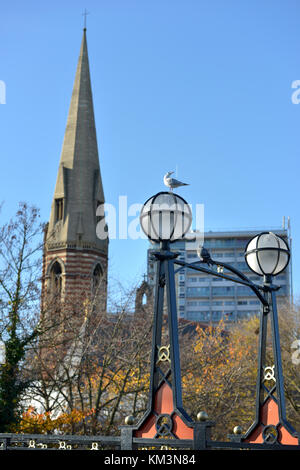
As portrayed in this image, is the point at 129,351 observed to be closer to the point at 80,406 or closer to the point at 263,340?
the point at 80,406

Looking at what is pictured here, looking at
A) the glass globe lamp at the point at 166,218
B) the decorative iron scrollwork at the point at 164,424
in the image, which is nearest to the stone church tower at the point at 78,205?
the glass globe lamp at the point at 166,218

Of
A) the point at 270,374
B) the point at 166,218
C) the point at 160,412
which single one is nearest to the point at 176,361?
the point at 160,412

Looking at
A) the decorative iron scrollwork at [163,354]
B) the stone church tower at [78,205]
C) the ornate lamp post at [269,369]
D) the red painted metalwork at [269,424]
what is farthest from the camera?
the stone church tower at [78,205]

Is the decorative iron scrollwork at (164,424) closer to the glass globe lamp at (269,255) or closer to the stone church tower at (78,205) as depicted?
the glass globe lamp at (269,255)

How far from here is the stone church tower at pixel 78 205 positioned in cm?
5319

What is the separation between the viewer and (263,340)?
35.6 ft

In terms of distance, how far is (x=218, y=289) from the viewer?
368 ft

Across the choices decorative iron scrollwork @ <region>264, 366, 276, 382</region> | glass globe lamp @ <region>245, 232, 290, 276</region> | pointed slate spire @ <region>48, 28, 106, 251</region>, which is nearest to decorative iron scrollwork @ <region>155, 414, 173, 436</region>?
decorative iron scrollwork @ <region>264, 366, 276, 382</region>

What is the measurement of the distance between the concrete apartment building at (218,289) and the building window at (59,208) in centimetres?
5339

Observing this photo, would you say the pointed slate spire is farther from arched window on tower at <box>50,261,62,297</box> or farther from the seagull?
the seagull

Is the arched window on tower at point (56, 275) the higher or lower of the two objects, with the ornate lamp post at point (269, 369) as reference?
higher

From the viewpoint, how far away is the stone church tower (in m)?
53.2

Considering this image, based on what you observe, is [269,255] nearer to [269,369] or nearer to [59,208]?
[269,369]
